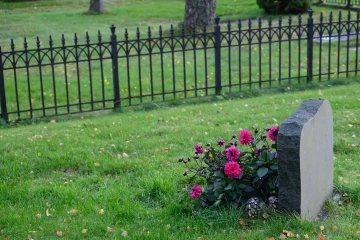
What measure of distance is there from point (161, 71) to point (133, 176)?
16.7ft

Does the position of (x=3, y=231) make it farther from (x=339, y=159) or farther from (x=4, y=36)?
(x=4, y=36)

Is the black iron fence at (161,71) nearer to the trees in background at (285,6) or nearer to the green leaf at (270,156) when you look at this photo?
the green leaf at (270,156)

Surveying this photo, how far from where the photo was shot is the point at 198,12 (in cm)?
1677

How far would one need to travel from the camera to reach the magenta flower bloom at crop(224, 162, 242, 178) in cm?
466

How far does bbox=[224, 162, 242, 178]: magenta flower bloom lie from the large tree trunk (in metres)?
12.4

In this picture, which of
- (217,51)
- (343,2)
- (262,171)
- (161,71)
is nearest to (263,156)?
(262,171)

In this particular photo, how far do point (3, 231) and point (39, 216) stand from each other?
335 mm

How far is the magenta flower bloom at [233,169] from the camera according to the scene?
4.66 meters

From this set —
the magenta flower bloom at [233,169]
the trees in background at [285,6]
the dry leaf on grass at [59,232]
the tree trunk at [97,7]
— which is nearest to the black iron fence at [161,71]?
the dry leaf on grass at [59,232]

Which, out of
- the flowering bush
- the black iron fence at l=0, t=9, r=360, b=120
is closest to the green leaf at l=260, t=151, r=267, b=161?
the flowering bush

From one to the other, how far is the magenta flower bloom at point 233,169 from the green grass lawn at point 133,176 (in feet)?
0.99

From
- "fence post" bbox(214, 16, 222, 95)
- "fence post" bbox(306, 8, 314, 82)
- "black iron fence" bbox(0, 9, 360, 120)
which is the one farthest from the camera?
"fence post" bbox(306, 8, 314, 82)

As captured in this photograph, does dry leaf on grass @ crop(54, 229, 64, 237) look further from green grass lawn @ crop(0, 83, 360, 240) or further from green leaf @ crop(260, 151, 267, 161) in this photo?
green leaf @ crop(260, 151, 267, 161)

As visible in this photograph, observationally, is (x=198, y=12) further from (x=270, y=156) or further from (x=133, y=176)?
(x=270, y=156)
